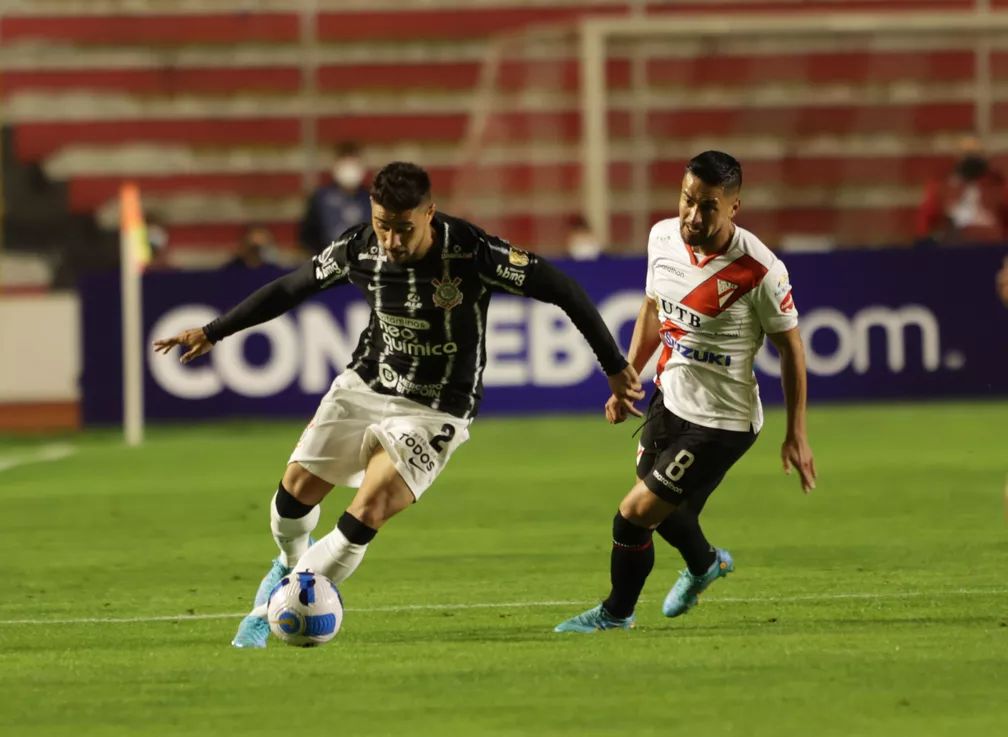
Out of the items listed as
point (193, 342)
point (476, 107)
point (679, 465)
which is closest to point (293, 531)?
point (193, 342)

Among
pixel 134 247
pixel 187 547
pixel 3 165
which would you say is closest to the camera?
pixel 187 547

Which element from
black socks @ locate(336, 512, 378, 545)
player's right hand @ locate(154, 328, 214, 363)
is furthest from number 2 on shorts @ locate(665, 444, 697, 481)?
player's right hand @ locate(154, 328, 214, 363)

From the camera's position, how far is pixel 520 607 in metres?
8.27

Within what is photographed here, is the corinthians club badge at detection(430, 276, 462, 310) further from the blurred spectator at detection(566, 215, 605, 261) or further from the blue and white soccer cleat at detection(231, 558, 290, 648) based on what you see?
the blurred spectator at detection(566, 215, 605, 261)

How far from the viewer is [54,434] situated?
17.1 m

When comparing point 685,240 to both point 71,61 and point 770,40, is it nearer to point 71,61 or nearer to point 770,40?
point 770,40

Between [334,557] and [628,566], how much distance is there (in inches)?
43.5

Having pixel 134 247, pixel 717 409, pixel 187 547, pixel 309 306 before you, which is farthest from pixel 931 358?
pixel 717 409

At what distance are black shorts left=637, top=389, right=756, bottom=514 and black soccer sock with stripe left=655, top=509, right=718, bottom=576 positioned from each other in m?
0.13

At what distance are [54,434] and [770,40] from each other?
796 cm

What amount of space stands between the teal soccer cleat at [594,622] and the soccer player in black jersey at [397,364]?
30.3 inches

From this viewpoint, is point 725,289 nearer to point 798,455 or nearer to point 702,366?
point 702,366

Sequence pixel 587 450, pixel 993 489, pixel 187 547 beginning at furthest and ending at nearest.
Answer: pixel 587 450 → pixel 993 489 → pixel 187 547

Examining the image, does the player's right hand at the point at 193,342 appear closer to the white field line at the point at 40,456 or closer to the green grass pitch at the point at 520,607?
the green grass pitch at the point at 520,607
